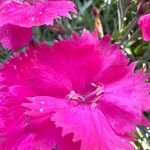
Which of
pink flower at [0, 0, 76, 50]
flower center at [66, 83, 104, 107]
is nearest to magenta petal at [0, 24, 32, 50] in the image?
pink flower at [0, 0, 76, 50]

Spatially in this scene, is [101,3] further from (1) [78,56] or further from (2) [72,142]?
(2) [72,142]

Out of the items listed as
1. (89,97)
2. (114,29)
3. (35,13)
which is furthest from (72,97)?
(114,29)

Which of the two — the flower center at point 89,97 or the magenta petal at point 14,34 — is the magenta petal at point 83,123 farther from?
the magenta petal at point 14,34

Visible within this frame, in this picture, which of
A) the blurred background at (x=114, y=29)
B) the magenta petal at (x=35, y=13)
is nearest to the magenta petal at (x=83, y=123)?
the magenta petal at (x=35, y=13)

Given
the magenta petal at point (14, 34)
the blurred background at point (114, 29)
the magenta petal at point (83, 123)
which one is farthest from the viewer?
the blurred background at point (114, 29)

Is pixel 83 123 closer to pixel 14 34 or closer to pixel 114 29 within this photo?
pixel 14 34

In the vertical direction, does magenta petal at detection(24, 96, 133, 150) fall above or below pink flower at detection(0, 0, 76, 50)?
below

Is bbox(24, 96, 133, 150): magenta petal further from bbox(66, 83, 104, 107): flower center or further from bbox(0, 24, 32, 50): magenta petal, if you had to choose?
bbox(0, 24, 32, 50): magenta petal
